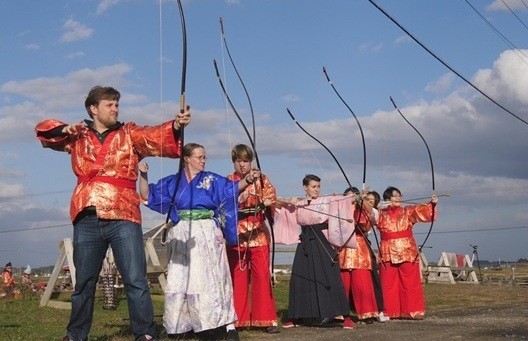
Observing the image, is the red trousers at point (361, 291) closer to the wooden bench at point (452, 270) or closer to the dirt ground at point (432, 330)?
the dirt ground at point (432, 330)

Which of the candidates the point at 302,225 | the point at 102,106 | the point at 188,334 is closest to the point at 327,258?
the point at 302,225

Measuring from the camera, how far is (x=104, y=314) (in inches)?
358

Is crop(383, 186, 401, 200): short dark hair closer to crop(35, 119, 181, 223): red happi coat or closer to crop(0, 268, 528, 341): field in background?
crop(0, 268, 528, 341): field in background

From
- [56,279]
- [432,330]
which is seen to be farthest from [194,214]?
[56,279]

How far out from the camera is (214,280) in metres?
6.48

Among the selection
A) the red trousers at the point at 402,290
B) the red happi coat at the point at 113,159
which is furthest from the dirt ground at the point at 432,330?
the red happi coat at the point at 113,159

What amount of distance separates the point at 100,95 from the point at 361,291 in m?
4.39

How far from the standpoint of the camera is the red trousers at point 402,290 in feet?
29.9

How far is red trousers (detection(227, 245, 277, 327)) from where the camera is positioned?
296 inches

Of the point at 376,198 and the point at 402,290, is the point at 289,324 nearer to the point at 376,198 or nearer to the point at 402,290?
the point at 402,290

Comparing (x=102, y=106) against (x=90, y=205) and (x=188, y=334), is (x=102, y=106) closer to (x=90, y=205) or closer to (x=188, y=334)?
(x=90, y=205)

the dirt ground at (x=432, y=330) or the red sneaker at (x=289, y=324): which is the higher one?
the red sneaker at (x=289, y=324)

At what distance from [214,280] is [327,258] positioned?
6.92ft

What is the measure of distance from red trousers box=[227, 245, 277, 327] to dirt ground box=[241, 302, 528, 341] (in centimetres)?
30
